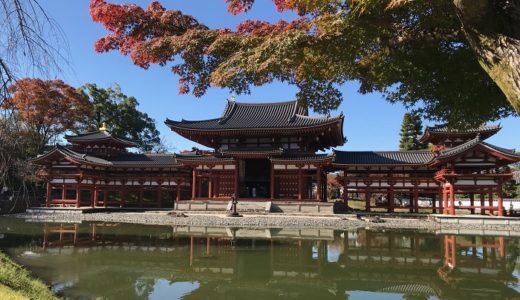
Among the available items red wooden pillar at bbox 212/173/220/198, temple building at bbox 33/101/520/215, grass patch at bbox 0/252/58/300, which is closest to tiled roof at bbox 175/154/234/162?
temple building at bbox 33/101/520/215

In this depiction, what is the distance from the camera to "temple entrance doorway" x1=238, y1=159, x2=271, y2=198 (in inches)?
1101

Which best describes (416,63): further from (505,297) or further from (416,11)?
(505,297)

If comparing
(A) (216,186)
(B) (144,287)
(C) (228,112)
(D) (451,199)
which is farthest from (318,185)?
(B) (144,287)

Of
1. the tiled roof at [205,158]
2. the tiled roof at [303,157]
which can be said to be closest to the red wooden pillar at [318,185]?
the tiled roof at [303,157]

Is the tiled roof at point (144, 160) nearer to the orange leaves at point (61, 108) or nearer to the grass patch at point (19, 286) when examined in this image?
the orange leaves at point (61, 108)

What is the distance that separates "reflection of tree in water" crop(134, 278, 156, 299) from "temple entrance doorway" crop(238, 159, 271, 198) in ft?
64.1

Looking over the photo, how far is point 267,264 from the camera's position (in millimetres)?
10000

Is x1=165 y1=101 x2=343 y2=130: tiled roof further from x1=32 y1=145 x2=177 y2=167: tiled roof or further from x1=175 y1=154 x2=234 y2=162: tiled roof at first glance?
x1=32 y1=145 x2=177 y2=167: tiled roof

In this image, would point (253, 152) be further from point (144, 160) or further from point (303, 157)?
point (144, 160)

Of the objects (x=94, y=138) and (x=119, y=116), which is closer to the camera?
(x=94, y=138)

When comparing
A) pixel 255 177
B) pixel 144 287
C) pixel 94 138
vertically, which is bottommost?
pixel 144 287

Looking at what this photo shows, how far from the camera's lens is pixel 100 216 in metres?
23.4

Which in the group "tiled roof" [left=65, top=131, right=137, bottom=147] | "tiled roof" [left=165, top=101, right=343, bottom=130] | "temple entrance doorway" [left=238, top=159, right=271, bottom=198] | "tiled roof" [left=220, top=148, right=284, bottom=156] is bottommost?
"temple entrance doorway" [left=238, top=159, right=271, bottom=198]

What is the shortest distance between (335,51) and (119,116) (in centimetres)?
4728
